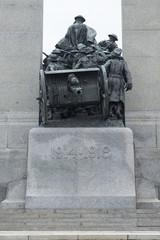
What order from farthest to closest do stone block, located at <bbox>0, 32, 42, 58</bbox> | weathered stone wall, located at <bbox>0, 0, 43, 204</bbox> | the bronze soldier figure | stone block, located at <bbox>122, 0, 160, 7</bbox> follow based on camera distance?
stone block, located at <bbox>122, 0, 160, 7</bbox> → stone block, located at <bbox>0, 32, 42, 58</bbox> → weathered stone wall, located at <bbox>0, 0, 43, 204</bbox> → the bronze soldier figure

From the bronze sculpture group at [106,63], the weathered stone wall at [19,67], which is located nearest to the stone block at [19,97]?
the weathered stone wall at [19,67]

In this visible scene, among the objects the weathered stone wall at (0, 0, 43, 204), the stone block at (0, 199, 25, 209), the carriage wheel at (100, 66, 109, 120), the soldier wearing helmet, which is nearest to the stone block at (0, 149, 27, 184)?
the weathered stone wall at (0, 0, 43, 204)

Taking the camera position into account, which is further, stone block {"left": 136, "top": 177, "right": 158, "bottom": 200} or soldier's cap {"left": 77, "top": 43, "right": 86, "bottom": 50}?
soldier's cap {"left": 77, "top": 43, "right": 86, "bottom": 50}

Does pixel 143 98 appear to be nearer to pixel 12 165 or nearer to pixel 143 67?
pixel 143 67

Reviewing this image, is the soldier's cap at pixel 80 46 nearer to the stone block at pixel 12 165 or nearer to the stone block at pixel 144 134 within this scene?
the stone block at pixel 144 134

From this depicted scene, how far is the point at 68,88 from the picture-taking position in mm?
12891

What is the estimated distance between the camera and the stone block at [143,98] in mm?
15523

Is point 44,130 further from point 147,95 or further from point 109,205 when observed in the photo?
point 147,95

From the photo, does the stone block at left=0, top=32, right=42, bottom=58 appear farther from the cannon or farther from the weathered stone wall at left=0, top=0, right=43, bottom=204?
the cannon

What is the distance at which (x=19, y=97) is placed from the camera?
15492mm

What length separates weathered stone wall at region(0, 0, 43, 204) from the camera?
1505 centimetres

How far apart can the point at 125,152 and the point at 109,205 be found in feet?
4.78

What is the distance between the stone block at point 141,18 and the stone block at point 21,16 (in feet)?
9.18

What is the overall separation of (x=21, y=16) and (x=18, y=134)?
3932 millimetres
